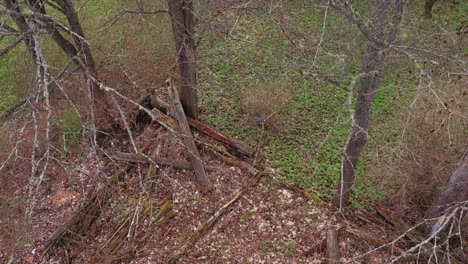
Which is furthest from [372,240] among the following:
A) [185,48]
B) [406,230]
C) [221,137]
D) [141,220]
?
[185,48]

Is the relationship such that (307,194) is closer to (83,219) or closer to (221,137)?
(221,137)

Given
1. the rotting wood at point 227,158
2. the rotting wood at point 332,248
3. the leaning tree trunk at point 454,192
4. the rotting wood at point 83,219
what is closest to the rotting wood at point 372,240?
the rotting wood at point 332,248

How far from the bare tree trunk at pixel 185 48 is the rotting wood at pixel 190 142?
8.6 inches

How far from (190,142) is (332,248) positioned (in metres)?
2.88

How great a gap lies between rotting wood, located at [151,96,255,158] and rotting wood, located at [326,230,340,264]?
2.15 m

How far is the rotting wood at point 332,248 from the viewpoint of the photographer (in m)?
5.27

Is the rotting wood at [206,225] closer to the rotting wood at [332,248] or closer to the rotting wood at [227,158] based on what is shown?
the rotting wood at [227,158]

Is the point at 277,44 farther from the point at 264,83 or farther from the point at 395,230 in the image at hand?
the point at 395,230

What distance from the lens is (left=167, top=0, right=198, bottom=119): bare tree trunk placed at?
6.03 m

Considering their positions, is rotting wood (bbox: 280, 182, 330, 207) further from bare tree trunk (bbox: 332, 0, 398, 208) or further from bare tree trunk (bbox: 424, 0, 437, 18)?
bare tree trunk (bbox: 424, 0, 437, 18)

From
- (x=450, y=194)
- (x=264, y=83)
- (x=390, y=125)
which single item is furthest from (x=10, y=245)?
(x=390, y=125)

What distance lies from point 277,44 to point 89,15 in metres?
5.19

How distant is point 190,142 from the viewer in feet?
22.1

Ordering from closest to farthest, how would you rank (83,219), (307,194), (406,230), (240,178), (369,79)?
1. (369,79)
2. (406,230)
3. (83,219)
4. (307,194)
5. (240,178)
